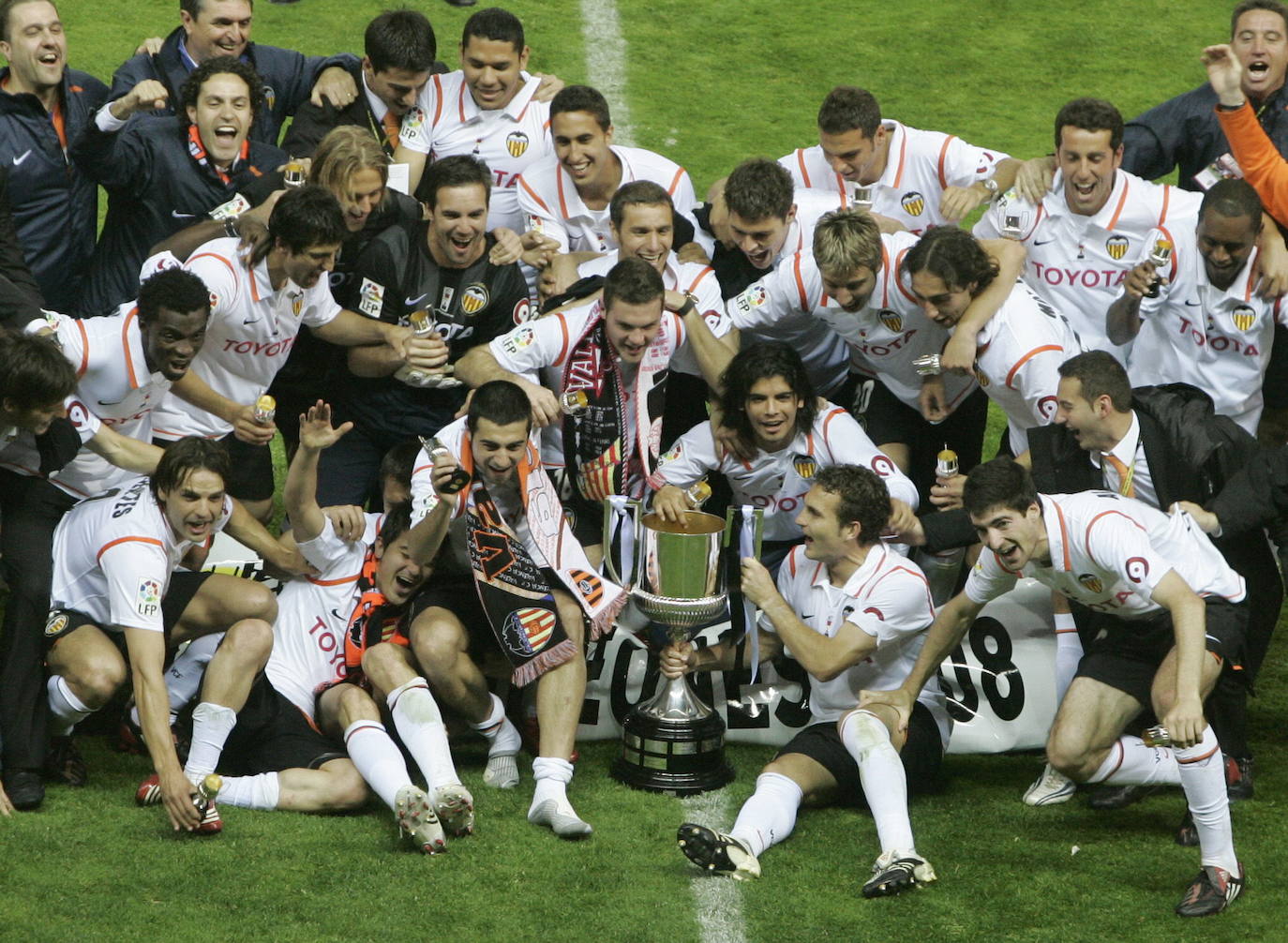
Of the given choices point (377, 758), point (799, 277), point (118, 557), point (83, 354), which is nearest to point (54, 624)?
point (118, 557)

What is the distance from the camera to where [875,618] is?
18.8 ft

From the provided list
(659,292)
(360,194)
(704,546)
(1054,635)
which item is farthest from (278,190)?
(1054,635)

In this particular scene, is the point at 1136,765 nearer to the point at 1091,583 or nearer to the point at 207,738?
the point at 1091,583

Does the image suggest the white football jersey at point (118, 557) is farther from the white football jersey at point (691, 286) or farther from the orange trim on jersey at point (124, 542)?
the white football jersey at point (691, 286)

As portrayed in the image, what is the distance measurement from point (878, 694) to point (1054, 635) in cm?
102

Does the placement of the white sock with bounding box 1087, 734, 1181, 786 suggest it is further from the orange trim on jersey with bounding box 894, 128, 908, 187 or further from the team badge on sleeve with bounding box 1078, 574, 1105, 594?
the orange trim on jersey with bounding box 894, 128, 908, 187

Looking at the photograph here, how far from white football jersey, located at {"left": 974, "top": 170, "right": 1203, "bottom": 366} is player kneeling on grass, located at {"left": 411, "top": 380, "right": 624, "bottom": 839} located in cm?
219

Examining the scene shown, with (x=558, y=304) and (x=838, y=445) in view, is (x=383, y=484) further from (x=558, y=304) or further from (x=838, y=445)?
(x=838, y=445)

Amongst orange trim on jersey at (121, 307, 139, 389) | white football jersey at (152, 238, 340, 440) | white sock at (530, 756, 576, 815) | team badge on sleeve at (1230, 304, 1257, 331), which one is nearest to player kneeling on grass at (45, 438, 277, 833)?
orange trim on jersey at (121, 307, 139, 389)

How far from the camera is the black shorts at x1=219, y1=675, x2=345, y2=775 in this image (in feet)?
18.7

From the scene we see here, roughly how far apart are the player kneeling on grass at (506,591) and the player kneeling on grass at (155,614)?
646 millimetres

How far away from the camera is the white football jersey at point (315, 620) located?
19.5ft

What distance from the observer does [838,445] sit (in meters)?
6.27

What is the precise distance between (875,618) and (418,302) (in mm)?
2184
